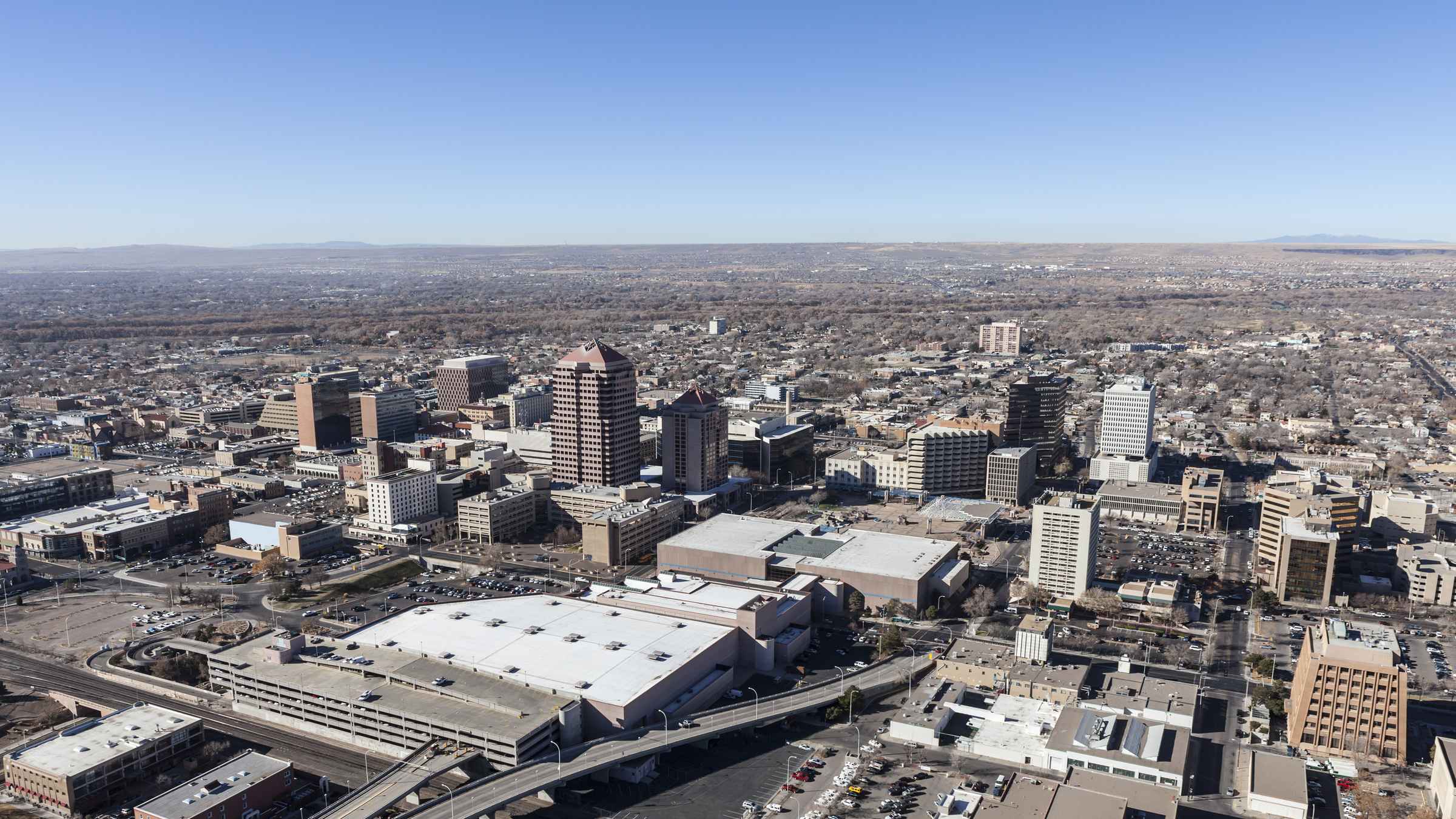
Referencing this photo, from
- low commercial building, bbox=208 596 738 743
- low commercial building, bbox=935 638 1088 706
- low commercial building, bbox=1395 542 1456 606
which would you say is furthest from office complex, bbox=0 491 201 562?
low commercial building, bbox=1395 542 1456 606

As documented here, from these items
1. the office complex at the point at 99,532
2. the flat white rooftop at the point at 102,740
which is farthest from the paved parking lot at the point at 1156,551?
the office complex at the point at 99,532

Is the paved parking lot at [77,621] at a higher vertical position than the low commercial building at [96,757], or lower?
lower

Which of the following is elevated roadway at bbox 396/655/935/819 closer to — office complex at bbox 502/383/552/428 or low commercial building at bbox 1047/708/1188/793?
low commercial building at bbox 1047/708/1188/793

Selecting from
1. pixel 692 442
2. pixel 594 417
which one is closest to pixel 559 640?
pixel 594 417

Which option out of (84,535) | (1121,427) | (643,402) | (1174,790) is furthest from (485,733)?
(643,402)

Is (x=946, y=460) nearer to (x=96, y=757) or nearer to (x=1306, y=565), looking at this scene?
(x=1306, y=565)

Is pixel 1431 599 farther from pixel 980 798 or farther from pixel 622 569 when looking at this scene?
pixel 622 569

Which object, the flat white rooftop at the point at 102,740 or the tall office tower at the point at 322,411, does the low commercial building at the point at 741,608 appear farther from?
the tall office tower at the point at 322,411
